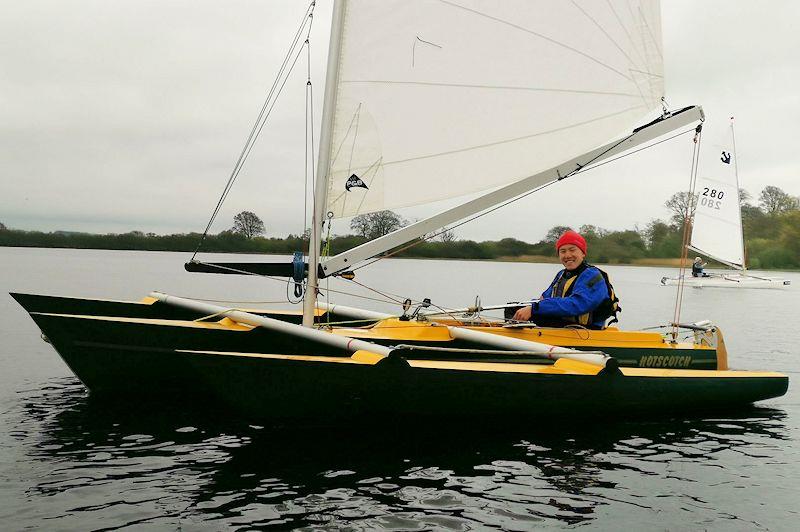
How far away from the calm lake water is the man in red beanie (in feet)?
5.22

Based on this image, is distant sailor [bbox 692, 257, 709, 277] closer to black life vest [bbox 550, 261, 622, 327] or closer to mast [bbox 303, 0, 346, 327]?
black life vest [bbox 550, 261, 622, 327]

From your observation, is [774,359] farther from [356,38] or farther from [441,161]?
[356,38]

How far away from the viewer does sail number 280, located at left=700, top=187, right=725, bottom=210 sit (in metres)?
41.7

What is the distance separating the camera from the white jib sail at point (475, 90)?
330 inches

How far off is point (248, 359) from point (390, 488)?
189 cm

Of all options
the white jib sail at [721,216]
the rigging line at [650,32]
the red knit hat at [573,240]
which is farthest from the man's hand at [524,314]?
the white jib sail at [721,216]

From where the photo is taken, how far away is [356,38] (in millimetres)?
8281

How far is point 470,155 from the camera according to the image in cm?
882

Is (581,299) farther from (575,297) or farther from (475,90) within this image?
(475,90)

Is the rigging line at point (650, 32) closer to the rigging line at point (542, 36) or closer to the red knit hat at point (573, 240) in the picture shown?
the rigging line at point (542, 36)

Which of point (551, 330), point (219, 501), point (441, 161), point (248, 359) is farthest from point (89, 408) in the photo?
point (551, 330)

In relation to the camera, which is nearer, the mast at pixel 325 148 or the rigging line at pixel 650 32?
the mast at pixel 325 148

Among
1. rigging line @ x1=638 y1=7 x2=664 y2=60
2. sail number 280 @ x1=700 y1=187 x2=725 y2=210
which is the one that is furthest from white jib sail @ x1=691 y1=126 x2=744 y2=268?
rigging line @ x1=638 y1=7 x2=664 y2=60

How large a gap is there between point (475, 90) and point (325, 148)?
202cm
